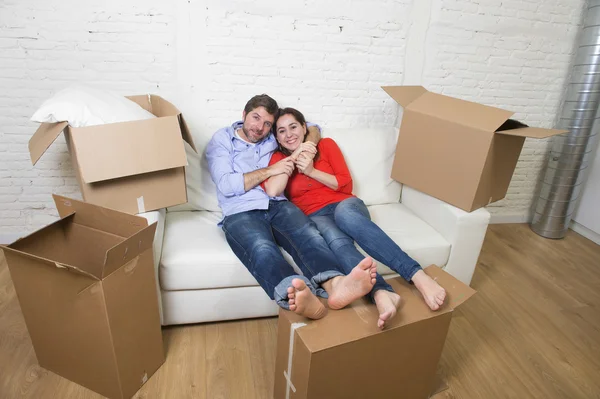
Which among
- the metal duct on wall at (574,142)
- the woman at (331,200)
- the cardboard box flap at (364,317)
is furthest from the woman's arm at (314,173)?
the metal duct on wall at (574,142)

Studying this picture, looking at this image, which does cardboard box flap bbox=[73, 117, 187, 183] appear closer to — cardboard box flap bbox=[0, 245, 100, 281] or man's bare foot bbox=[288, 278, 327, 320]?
cardboard box flap bbox=[0, 245, 100, 281]

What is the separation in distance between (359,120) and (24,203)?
1.94 m

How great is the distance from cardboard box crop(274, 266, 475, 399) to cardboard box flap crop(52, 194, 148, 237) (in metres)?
0.62

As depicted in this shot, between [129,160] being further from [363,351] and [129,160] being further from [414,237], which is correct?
[414,237]

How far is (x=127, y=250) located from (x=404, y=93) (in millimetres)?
1595

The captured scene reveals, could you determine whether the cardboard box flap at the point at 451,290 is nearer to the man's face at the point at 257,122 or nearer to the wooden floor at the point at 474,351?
the wooden floor at the point at 474,351

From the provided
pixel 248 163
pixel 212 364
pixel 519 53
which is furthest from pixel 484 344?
pixel 519 53

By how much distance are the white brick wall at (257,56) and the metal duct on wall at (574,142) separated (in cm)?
16

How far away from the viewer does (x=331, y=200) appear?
2061mm

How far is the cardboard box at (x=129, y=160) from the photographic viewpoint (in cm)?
152

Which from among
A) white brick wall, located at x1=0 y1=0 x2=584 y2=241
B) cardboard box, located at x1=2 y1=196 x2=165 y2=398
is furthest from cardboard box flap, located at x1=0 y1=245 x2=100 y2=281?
white brick wall, located at x1=0 y1=0 x2=584 y2=241

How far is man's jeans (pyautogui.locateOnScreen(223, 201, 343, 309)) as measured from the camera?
1.52 m

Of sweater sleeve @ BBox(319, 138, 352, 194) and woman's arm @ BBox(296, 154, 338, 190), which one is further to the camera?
sweater sleeve @ BBox(319, 138, 352, 194)

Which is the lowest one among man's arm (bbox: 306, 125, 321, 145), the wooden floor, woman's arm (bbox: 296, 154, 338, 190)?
the wooden floor
